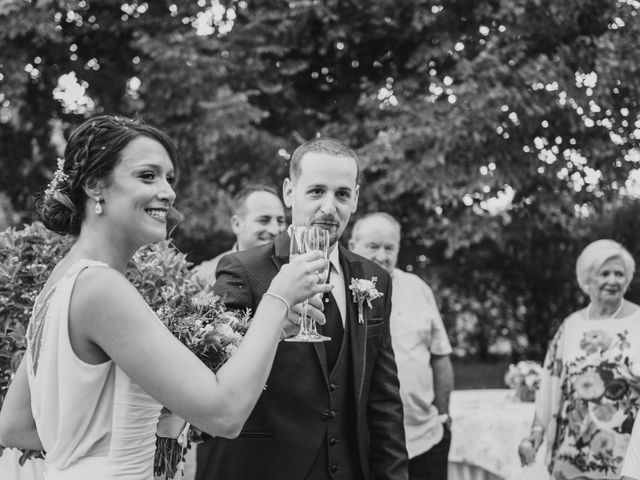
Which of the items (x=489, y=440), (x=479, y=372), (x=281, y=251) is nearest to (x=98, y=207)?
(x=281, y=251)

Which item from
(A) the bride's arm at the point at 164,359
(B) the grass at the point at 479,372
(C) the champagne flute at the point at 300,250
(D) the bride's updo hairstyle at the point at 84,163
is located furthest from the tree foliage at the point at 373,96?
(A) the bride's arm at the point at 164,359

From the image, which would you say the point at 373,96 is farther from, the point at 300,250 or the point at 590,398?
the point at 300,250

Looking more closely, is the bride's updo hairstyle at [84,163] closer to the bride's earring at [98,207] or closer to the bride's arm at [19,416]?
the bride's earring at [98,207]

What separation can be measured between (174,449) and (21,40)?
27.9 ft

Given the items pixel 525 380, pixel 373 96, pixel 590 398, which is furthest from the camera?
pixel 373 96

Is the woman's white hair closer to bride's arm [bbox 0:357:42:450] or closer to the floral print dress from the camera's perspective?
the floral print dress

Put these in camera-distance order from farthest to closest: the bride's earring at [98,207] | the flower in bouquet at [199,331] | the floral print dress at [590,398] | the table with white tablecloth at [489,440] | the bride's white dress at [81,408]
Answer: the table with white tablecloth at [489,440] < the floral print dress at [590,398] < the flower in bouquet at [199,331] < the bride's earring at [98,207] < the bride's white dress at [81,408]

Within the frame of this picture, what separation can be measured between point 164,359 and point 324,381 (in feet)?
3.66

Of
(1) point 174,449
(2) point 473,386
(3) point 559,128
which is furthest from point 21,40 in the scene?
(2) point 473,386

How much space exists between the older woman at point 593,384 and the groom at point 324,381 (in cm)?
260

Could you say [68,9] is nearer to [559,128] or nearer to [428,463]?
[559,128]

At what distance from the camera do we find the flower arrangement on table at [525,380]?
7316 millimetres

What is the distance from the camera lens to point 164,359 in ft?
6.50

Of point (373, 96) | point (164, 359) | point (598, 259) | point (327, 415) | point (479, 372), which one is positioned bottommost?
point (479, 372)
